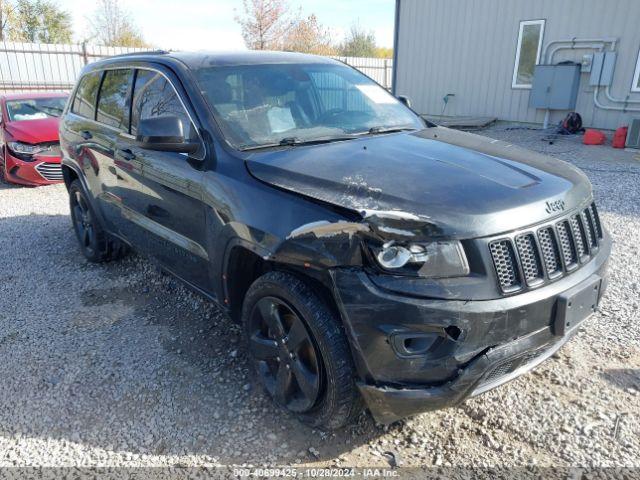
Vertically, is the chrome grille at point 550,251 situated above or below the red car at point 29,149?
above

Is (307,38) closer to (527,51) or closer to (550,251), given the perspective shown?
(527,51)

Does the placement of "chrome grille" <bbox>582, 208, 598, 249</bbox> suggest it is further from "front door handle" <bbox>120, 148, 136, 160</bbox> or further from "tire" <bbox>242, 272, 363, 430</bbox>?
"front door handle" <bbox>120, 148, 136, 160</bbox>

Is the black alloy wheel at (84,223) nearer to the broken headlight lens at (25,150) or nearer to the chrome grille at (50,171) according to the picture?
the chrome grille at (50,171)

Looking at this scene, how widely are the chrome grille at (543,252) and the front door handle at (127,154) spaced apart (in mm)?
2650

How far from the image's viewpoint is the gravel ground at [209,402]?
245 cm

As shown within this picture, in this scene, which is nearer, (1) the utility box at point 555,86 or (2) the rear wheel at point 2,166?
(2) the rear wheel at point 2,166

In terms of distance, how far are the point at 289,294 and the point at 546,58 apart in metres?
12.1

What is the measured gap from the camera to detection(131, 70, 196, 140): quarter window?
10.1ft

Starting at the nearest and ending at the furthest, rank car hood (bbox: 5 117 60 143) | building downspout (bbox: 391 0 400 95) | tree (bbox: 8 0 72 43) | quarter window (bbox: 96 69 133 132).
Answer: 1. quarter window (bbox: 96 69 133 132)
2. car hood (bbox: 5 117 60 143)
3. building downspout (bbox: 391 0 400 95)
4. tree (bbox: 8 0 72 43)

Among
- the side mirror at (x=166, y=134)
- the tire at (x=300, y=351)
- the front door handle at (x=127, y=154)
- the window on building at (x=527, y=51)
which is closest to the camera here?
the tire at (x=300, y=351)

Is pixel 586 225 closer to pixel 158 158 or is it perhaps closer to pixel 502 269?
pixel 502 269

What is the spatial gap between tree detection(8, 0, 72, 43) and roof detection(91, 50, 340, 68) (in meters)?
31.2

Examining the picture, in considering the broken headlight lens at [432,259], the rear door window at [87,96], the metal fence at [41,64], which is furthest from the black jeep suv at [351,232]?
the metal fence at [41,64]

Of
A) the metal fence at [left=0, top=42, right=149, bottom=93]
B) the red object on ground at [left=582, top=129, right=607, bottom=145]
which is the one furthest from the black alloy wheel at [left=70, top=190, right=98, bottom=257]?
the metal fence at [left=0, top=42, right=149, bottom=93]
